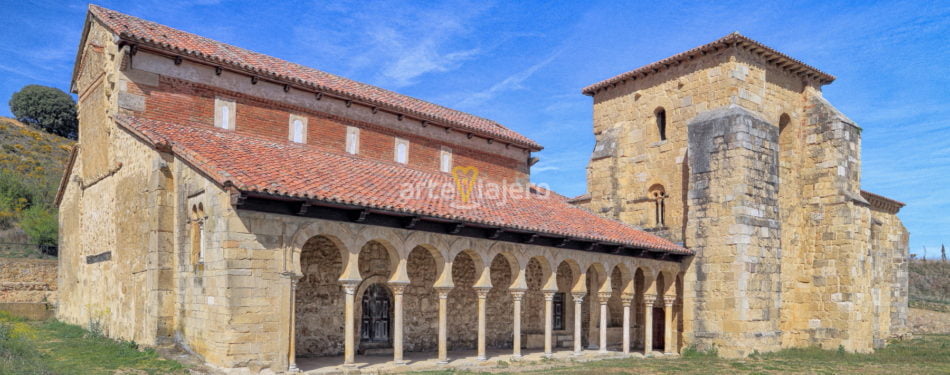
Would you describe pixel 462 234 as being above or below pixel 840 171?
below

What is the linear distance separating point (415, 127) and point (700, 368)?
35.1ft

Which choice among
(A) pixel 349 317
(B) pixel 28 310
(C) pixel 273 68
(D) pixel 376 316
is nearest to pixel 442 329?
(D) pixel 376 316

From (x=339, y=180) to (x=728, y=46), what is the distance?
12.3 metres

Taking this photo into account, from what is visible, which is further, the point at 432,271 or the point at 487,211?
the point at 432,271

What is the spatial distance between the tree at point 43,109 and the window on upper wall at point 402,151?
42463 mm

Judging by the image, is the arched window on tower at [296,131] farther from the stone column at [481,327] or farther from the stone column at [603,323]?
the stone column at [603,323]

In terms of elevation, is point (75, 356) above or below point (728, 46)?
below

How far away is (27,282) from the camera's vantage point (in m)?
24.3

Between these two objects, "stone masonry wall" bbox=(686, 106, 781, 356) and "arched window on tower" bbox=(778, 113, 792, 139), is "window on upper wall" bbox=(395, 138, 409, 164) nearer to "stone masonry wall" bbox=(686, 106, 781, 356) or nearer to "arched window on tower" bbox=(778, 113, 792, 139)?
"stone masonry wall" bbox=(686, 106, 781, 356)

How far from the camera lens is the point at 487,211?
54.5 ft

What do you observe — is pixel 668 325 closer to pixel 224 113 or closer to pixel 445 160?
pixel 445 160

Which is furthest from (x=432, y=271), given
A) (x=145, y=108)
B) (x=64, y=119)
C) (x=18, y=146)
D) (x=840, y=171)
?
(x=64, y=119)

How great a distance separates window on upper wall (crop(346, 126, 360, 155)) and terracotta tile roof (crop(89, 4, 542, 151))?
87cm

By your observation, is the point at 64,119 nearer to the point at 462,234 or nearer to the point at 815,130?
the point at 462,234
